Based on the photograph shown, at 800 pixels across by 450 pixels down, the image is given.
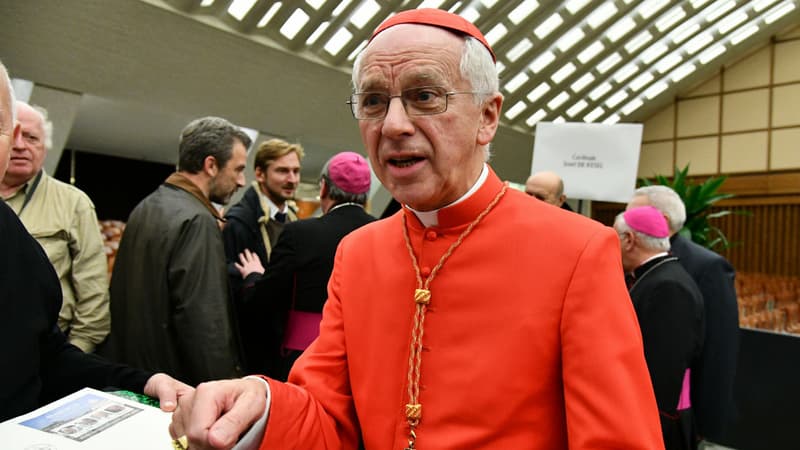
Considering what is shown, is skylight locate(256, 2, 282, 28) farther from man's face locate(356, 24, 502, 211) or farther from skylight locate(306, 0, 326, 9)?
man's face locate(356, 24, 502, 211)

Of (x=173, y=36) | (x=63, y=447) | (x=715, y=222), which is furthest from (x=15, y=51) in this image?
(x=715, y=222)

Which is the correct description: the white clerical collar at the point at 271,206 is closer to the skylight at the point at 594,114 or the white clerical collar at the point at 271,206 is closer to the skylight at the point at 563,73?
the skylight at the point at 563,73

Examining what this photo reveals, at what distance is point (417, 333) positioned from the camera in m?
1.09

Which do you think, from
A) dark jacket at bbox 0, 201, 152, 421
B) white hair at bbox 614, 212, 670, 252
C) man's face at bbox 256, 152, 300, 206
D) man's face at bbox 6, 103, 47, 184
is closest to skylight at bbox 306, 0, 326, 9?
man's face at bbox 256, 152, 300, 206

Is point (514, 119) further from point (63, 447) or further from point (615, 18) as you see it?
point (63, 447)

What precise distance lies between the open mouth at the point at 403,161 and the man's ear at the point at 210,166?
167cm

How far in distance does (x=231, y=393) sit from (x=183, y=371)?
4.92 feet

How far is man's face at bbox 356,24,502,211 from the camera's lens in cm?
102

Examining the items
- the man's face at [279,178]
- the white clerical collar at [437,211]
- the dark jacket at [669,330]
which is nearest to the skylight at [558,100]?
the man's face at [279,178]

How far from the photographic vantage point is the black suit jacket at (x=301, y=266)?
2.47m

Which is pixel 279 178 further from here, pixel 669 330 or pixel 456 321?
pixel 456 321

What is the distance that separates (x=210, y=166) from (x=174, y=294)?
0.62 metres

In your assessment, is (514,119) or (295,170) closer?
(295,170)

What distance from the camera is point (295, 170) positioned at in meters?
3.36
